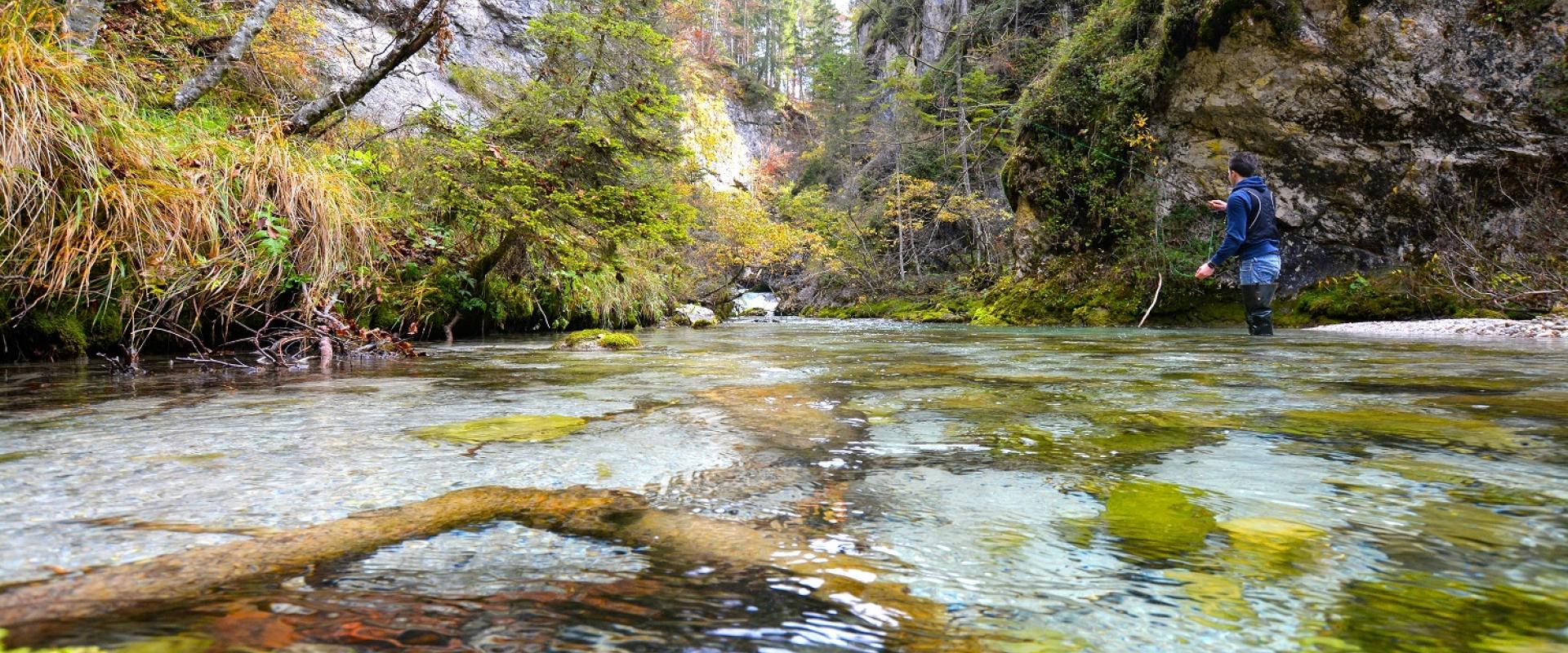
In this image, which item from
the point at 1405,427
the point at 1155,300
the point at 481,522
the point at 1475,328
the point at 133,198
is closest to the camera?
the point at 481,522

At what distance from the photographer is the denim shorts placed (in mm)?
5934

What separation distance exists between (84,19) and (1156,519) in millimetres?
6291

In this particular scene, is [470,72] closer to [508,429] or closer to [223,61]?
[223,61]

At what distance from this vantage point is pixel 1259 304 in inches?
245

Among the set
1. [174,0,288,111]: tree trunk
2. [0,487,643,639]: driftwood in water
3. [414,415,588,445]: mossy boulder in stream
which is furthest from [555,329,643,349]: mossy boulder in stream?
[0,487,643,639]: driftwood in water

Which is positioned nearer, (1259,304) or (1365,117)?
(1259,304)

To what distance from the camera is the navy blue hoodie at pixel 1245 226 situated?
5.65 meters

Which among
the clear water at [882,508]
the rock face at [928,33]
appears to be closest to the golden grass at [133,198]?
the clear water at [882,508]

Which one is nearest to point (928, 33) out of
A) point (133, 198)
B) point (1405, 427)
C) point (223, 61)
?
point (223, 61)

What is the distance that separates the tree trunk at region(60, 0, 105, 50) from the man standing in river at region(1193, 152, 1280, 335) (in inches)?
308

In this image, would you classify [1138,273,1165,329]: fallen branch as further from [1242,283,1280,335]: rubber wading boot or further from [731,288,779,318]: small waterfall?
[731,288,779,318]: small waterfall

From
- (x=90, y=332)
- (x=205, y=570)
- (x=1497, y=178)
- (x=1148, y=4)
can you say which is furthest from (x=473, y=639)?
(x=1148, y=4)

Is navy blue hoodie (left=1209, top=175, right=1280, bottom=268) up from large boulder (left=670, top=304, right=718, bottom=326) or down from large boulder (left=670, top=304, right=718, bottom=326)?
up

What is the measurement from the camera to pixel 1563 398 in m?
2.40
